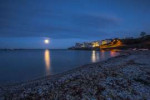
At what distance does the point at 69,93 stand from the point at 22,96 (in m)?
2.27

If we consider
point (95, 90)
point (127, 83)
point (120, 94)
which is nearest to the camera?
point (120, 94)

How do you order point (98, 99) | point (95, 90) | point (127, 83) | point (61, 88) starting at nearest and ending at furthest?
1. point (98, 99)
2. point (95, 90)
3. point (61, 88)
4. point (127, 83)

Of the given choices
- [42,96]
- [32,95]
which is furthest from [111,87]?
[32,95]

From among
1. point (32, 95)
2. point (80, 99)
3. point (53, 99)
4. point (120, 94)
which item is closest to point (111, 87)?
point (120, 94)

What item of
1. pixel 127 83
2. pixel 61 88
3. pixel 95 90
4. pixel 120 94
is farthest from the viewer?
pixel 127 83

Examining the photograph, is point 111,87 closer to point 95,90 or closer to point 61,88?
point 95,90

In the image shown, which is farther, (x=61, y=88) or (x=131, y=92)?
(x=61, y=88)

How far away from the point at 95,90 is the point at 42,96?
102 inches

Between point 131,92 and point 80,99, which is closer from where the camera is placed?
point 80,99

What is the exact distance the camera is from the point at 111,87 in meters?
6.13

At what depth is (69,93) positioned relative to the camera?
18.3 feet

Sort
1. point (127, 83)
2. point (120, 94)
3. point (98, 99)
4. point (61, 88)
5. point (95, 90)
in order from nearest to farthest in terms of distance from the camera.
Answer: point (98, 99) < point (120, 94) < point (95, 90) < point (61, 88) < point (127, 83)

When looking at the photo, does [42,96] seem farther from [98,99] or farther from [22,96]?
[98,99]

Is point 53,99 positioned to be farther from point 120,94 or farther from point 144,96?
point 144,96
